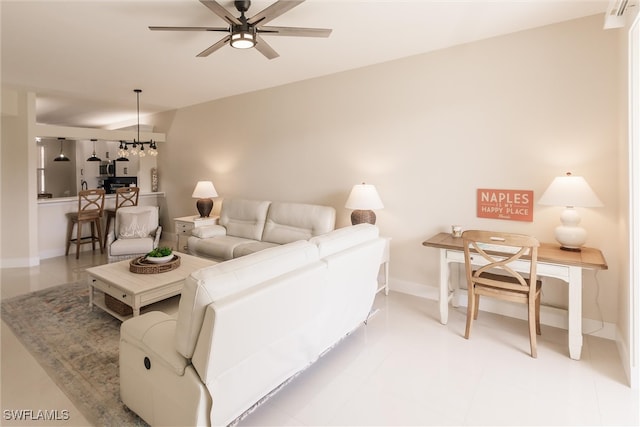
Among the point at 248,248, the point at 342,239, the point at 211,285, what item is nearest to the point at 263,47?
the point at 342,239

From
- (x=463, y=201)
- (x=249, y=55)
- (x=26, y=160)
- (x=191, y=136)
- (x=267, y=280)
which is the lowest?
(x=267, y=280)

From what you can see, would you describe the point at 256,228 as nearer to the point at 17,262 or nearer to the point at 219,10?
the point at 219,10

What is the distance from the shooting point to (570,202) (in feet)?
8.14

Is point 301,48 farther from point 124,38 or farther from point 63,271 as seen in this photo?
point 63,271

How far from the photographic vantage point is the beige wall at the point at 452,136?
2689 mm

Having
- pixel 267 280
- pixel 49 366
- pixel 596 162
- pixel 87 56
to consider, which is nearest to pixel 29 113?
pixel 87 56

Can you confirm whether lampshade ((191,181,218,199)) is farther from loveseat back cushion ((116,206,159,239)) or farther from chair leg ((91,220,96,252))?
chair leg ((91,220,96,252))

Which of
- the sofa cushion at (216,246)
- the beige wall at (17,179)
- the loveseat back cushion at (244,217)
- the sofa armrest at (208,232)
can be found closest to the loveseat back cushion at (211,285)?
the sofa cushion at (216,246)

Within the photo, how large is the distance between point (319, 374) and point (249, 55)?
10.5ft

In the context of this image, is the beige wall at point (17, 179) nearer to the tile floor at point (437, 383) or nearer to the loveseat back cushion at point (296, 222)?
the tile floor at point (437, 383)

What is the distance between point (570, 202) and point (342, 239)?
1.77 m

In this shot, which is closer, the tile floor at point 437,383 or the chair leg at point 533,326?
the tile floor at point 437,383

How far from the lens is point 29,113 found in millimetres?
4758

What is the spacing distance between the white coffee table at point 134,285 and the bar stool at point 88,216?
2534mm
